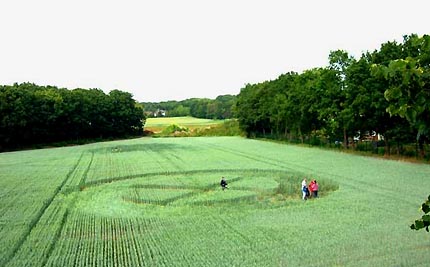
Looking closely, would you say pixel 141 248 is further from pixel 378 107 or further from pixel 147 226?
pixel 378 107

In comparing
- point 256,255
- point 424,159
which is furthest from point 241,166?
point 256,255

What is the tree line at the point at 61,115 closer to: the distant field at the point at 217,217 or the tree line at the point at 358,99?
the distant field at the point at 217,217

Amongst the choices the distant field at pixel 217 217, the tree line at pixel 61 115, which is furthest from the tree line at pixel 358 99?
the tree line at pixel 61 115

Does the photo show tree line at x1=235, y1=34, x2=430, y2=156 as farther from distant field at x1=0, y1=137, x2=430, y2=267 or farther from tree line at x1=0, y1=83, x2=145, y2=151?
tree line at x1=0, y1=83, x2=145, y2=151

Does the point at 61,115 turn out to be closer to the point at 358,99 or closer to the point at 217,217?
the point at 358,99

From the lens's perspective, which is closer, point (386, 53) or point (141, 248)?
point (141, 248)

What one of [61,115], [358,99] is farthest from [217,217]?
[61,115]

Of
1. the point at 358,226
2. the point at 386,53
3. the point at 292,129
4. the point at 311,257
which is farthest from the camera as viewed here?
the point at 292,129
